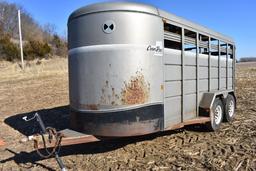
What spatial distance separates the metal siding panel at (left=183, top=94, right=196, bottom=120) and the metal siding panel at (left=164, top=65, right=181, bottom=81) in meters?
0.55

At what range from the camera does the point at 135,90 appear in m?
5.30

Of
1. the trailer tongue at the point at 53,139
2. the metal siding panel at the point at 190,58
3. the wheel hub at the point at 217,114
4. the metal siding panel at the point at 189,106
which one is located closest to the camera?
the trailer tongue at the point at 53,139

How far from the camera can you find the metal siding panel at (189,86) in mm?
6400

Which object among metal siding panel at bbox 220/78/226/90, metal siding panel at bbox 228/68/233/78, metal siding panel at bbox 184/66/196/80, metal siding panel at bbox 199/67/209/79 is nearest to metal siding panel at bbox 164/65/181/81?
metal siding panel at bbox 184/66/196/80

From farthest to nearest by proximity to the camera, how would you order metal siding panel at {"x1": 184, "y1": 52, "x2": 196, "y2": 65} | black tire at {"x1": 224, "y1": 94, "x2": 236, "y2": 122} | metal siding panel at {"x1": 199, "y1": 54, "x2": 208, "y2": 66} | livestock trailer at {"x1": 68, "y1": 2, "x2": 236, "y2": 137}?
black tire at {"x1": 224, "y1": 94, "x2": 236, "y2": 122} < metal siding panel at {"x1": 199, "y1": 54, "x2": 208, "y2": 66} < metal siding panel at {"x1": 184, "y1": 52, "x2": 196, "y2": 65} < livestock trailer at {"x1": 68, "y1": 2, "x2": 236, "y2": 137}

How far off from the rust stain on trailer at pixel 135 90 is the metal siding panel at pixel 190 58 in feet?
4.35

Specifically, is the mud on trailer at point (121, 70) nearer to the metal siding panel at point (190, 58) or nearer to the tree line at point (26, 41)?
the metal siding panel at point (190, 58)

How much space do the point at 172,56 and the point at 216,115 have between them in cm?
229

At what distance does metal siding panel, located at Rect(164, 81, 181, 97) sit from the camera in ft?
19.1

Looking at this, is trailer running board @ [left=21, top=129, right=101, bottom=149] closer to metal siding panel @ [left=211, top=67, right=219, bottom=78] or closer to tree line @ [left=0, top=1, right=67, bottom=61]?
metal siding panel @ [left=211, top=67, right=219, bottom=78]

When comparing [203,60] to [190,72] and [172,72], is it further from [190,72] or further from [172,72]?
[172,72]

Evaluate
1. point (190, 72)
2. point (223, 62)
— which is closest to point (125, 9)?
point (190, 72)

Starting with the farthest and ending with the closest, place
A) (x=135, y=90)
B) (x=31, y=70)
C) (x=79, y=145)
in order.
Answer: (x=31, y=70) → (x=79, y=145) → (x=135, y=90)

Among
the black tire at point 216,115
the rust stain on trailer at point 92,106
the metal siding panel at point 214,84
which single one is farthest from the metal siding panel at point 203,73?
the rust stain on trailer at point 92,106
